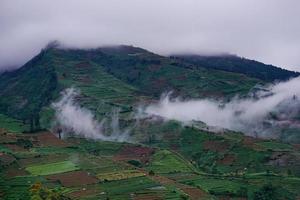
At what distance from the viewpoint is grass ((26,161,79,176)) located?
12975 cm

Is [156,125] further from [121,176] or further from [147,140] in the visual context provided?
[121,176]

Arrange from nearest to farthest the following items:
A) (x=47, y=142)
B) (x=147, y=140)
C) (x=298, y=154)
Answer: (x=298, y=154), (x=47, y=142), (x=147, y=140)

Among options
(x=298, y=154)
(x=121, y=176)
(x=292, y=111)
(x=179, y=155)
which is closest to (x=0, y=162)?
(x=121, y=176)

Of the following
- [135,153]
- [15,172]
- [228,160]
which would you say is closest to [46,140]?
[135,153]

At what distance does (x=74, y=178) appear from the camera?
124m

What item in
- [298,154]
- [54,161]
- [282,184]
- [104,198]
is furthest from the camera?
[298,154]

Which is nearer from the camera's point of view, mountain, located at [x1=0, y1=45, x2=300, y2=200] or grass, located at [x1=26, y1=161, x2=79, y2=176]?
mountain, located at [x1=0, y1=45, x2=300, y2=200]

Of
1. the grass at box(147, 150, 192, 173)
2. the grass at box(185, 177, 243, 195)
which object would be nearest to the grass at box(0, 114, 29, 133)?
the grass at box(147, 150, 192, 173)

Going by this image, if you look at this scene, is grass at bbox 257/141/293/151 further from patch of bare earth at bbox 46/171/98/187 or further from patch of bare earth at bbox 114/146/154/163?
patch of bare earth at bbox 46/171/98/187

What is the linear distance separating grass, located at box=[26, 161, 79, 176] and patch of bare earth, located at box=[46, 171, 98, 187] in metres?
3.60

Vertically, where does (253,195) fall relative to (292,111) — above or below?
below

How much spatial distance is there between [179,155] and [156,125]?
27250 mm

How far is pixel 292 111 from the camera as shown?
199375 millimetres

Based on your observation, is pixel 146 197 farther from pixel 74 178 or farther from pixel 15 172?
pixel 15 172
